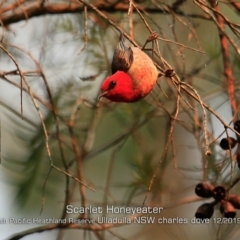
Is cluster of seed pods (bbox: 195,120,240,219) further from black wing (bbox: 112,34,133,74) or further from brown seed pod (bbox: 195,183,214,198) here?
black wing (bbox: 112,34,133,74)

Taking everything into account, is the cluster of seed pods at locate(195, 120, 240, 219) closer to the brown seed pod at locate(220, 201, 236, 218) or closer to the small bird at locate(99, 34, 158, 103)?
the brown seed pod at locate(220, 201, 236, 218)

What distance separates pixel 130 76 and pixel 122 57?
0.04 metres

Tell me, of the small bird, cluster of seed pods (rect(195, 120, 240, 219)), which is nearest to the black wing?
the small bird

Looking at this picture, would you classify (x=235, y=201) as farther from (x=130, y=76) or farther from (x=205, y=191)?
(x=130, y=76)

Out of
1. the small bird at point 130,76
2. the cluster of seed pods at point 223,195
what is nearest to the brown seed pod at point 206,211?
the cluster of seed pods at point 223,195

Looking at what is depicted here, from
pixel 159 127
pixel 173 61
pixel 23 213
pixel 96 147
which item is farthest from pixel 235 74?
pixel 23 213

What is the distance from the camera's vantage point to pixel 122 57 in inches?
46.2

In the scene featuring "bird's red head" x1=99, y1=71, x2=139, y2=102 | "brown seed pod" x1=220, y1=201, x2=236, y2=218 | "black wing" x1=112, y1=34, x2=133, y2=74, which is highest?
"black wing" x1=112, y1=34, x2=133, y2=74

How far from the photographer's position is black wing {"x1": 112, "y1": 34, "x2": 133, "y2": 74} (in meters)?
1.15

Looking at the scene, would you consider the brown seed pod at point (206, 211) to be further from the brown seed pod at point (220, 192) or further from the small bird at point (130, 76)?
the small bird at point (130, 76)

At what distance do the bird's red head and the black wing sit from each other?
0.05 feet

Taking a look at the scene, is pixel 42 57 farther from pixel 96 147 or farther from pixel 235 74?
pixel 235 74

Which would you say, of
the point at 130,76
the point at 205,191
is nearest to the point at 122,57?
the point at 130,76

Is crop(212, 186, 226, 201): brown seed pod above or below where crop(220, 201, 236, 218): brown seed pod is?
above
